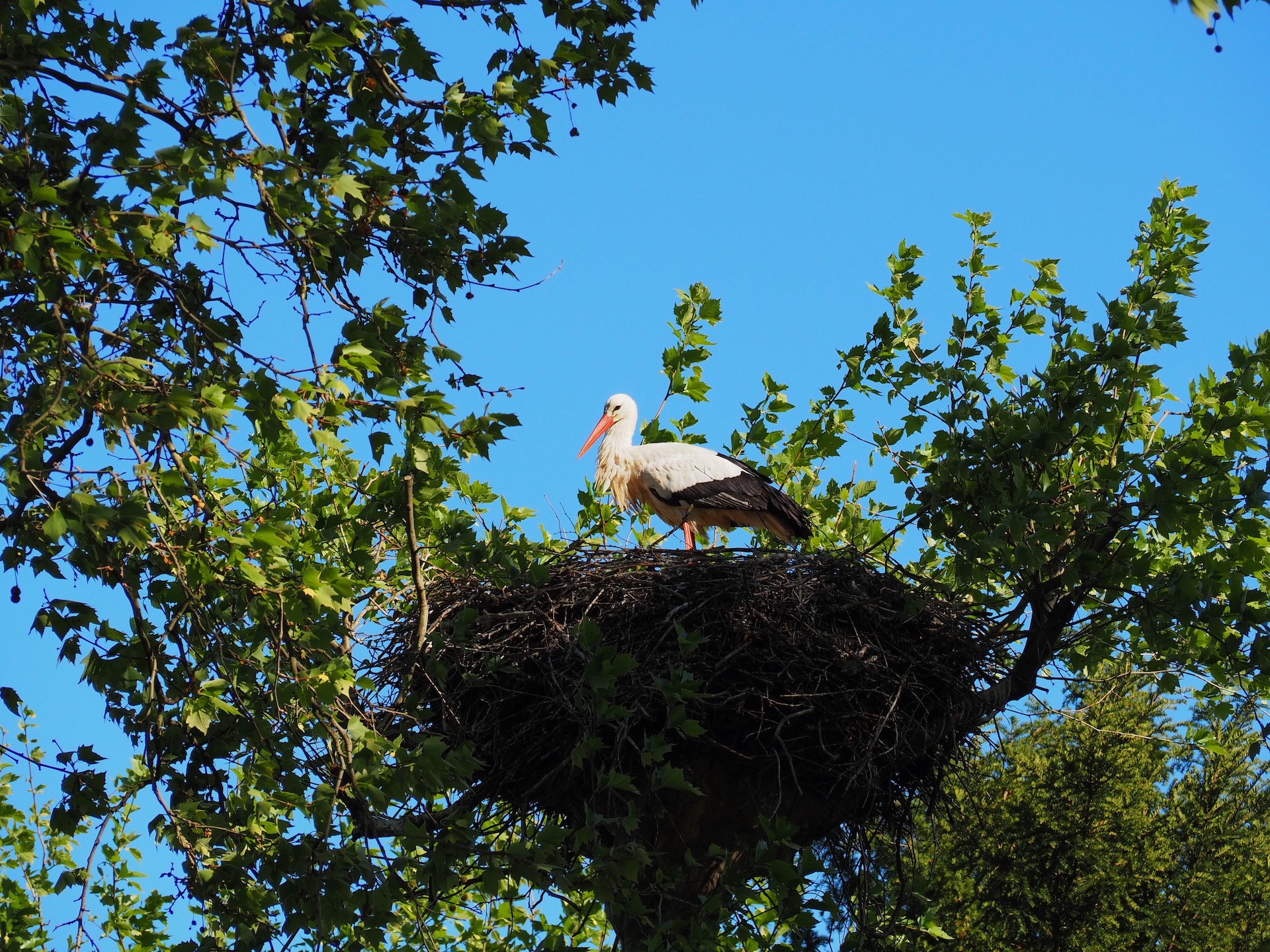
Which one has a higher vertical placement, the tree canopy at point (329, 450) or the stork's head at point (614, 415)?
the stork's head at point (614, 415)

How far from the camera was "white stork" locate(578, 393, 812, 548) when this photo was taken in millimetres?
8938

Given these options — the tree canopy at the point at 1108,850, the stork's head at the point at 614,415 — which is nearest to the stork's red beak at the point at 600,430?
the stork's head at the point at 614,415

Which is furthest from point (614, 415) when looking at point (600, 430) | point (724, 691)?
point (724, 691)

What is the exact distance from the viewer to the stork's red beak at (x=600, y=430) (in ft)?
34.5

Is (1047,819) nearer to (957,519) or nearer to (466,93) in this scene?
(957,519)

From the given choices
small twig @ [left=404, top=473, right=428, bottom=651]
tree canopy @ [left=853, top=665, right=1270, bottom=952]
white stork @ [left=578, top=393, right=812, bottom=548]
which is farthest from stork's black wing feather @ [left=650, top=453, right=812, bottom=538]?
small twig @ [left=404, top=473, right=428, bottom=651]

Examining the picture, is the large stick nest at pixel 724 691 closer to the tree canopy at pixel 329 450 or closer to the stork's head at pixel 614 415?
the tree canopy at pixel 329 450

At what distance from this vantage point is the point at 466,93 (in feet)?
17.5

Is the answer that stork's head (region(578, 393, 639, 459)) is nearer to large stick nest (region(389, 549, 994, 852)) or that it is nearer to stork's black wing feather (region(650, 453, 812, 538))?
stork's black wing feather (region(650, 453, 812, 538))

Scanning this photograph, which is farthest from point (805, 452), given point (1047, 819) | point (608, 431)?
point (1047, 819)

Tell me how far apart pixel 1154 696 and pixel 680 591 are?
18.0 feet

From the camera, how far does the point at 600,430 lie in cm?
1059

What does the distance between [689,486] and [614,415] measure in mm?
1548

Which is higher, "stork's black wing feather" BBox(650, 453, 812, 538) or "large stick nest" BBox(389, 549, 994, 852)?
"stork's black wing feather" BBox(650, 453, 812, 538)
